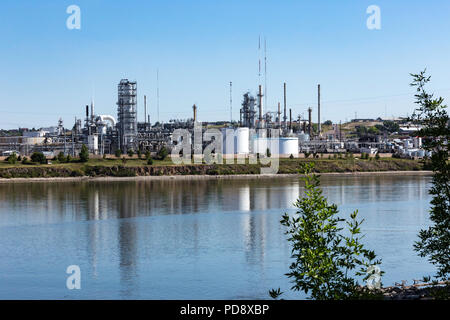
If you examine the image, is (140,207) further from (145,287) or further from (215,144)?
(215,144)

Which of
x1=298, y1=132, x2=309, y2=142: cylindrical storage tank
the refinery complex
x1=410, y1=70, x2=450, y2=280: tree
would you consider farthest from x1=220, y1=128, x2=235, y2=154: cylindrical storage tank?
x1=410, y1=70, x2=450, y2=280: tree

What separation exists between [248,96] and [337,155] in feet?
70.3

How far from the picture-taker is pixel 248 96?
11206cm

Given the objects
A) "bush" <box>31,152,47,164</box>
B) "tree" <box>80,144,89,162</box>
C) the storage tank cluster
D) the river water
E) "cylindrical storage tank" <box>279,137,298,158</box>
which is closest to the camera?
the river water

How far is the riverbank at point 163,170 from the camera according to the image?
287 feet

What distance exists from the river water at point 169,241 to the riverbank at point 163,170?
19792 mm

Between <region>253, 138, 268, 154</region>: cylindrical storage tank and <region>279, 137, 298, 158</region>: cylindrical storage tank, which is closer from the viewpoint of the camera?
<region>253, 138, 268, 154</region>: cylindrical storage tank

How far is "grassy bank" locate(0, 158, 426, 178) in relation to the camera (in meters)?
88.0

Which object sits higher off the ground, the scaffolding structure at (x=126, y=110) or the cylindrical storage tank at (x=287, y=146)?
the scaffolding structure at (x=126, y=110)

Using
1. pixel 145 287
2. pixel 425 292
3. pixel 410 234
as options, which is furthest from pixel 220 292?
pixel 410 234

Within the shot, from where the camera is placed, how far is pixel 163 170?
9406 cm

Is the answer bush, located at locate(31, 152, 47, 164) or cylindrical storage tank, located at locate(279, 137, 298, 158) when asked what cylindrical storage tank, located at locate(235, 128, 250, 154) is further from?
bush, located at locate(31, 152, 47, 164)

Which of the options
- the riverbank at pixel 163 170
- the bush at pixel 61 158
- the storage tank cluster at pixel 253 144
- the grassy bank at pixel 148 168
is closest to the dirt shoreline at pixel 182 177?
the riverbank at pixel 163 170

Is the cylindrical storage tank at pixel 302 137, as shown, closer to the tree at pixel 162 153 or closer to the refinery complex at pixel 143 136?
the refinery complex at pixel 143 136
